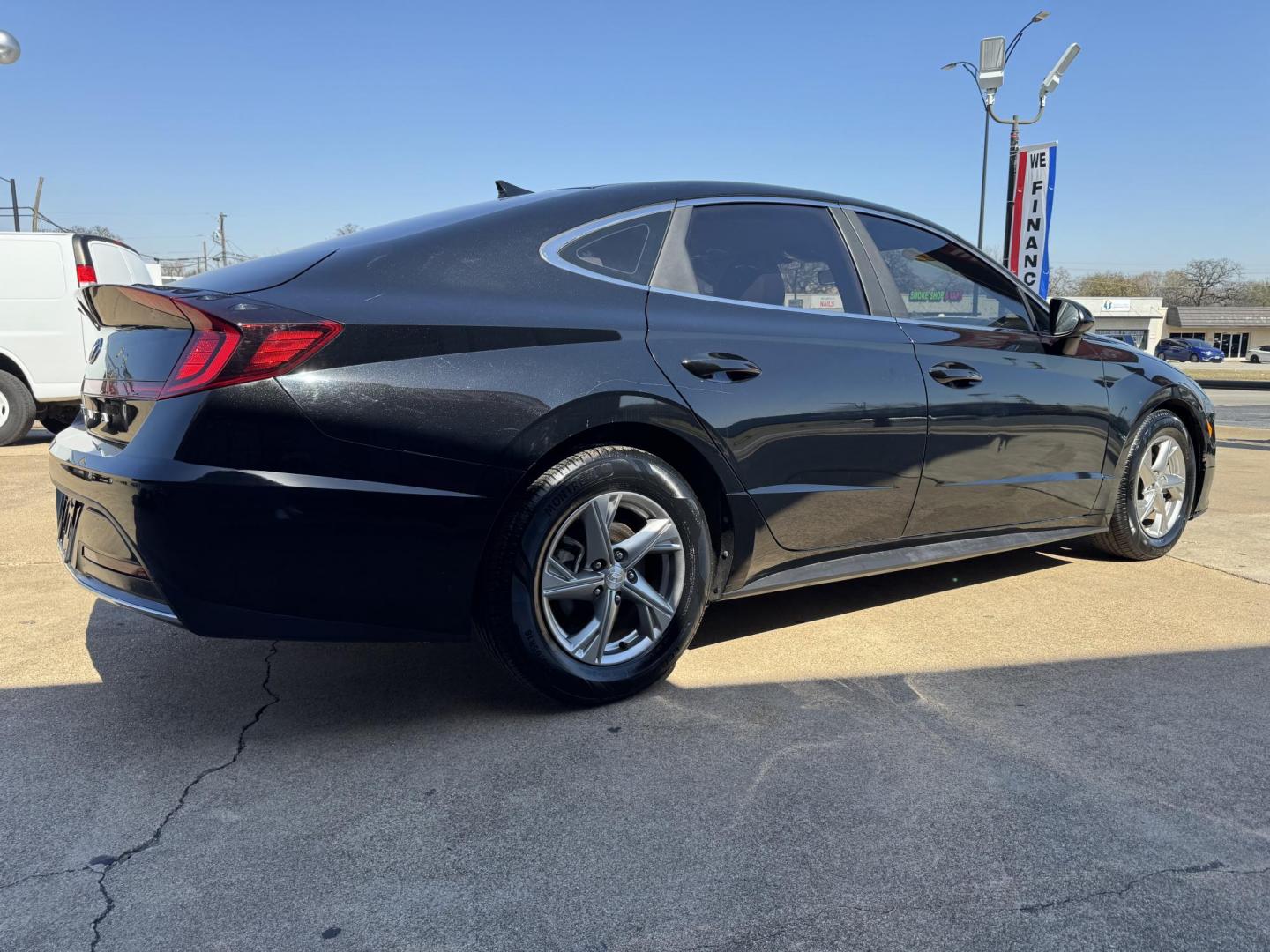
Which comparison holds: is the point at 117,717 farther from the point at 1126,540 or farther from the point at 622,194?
the point at 1126,540

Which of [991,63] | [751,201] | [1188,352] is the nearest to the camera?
[751,201]

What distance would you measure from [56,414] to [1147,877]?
33.3 feet

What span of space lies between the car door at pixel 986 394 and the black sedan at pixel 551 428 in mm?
17

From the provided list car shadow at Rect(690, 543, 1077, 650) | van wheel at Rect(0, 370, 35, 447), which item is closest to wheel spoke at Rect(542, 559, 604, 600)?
car shadow at Rect(690, 543, 1077, 650)

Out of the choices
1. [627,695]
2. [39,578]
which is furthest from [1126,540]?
[39,578]

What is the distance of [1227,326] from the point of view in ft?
287

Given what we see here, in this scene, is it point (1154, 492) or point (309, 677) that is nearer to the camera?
point (309, 677)

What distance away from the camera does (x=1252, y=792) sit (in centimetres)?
239

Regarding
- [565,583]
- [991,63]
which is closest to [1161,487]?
[565,583]

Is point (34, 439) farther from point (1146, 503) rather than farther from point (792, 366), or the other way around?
point (1146, 503)

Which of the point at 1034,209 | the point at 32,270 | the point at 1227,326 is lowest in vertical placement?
the point at 32,270

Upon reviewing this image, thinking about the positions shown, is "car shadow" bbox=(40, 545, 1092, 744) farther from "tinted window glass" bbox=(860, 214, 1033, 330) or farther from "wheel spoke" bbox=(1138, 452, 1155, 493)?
"wheel spoke" bbox=(1138, 452, 1155, 493)

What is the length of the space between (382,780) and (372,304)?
1.19m

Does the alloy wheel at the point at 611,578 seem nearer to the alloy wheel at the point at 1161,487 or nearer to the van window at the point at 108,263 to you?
the alloy wheel at the point at 1161,487
